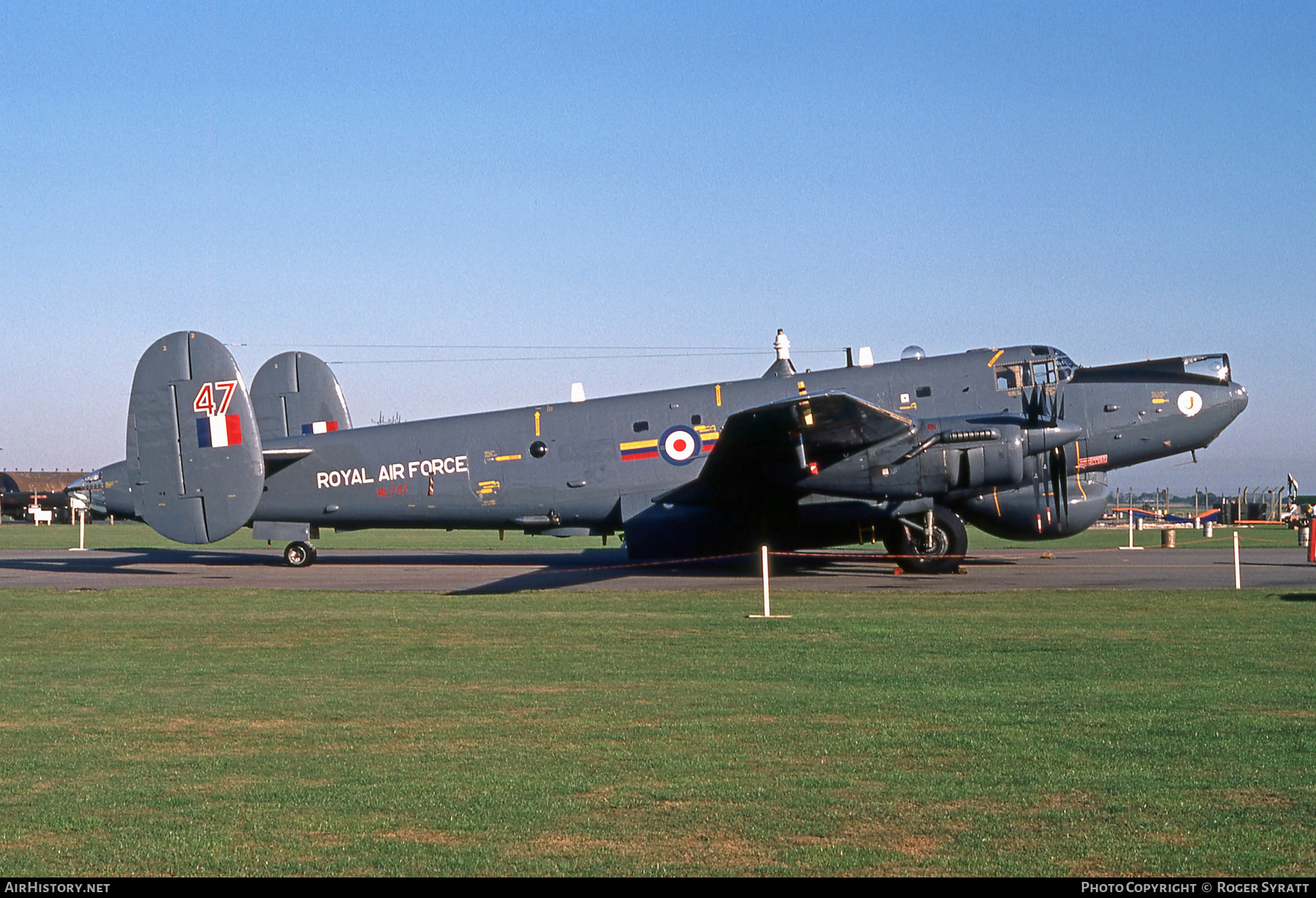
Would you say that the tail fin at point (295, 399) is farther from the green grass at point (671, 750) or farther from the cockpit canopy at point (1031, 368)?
the cockpit canopy at point (1031, 368)

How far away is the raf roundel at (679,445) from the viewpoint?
82.5 feet

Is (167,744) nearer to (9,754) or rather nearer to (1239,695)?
(9,754)

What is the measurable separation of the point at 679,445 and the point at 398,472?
6.42 m

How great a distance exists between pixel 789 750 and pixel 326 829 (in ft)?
9.99

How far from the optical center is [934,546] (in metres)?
23.8

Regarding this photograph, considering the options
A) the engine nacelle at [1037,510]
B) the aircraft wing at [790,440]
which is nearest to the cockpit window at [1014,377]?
the engine nacelle at [1037,510]

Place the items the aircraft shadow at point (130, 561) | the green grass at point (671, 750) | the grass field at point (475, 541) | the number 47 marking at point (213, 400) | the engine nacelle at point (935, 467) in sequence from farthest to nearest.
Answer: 1. the grass field at point (475, 541)
2. the aircraft shadow at point (130, 561)
3. the number 47 marking at point (213, 400)
4. the engine nacelle at point (935, 467)
5. the green grass at point (671, 750)

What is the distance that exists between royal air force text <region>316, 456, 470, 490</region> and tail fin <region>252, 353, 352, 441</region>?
4843 mm

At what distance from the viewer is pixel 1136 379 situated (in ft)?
77.7

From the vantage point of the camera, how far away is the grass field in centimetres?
3822

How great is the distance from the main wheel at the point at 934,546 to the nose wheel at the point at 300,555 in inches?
564

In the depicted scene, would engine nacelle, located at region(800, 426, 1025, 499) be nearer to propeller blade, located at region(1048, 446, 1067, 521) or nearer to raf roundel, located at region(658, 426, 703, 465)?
propeller blade, located at region(1048, 446, 1067, 521)

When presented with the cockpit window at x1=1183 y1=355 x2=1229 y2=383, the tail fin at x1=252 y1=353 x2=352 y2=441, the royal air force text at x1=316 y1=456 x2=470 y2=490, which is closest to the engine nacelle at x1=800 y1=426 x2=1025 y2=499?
the cockpit window at x1=1183 y1=355 x2=1229 y2=383

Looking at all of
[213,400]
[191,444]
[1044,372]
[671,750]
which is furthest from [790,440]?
[671,750]
